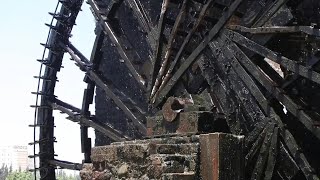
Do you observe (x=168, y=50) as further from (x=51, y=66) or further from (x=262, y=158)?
(x=51, y=66)

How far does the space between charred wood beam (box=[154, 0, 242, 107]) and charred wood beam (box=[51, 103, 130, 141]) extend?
266 cm

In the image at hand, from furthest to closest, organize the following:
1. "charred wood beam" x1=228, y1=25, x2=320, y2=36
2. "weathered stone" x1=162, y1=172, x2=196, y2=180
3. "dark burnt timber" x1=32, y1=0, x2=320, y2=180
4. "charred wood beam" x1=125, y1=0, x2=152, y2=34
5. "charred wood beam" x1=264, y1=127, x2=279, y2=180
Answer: "charred wood beam" x1=125, y1=0, x2=152, y2=34 < "charred wood beam" x1=264, y1=127, x2=279, y2=180 < "charred wood beam" x1=228, y1=25, x2=320, y2=36 < "dark burnt timber" x1=32, y1=0, x2=320, y2=180 < "weathered stone" x1=162, y1=172, x2=196, y2=180

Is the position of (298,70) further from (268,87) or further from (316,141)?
(316,141)

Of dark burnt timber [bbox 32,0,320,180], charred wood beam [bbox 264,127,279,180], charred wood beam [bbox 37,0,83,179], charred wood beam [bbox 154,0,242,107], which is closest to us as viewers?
dark burnt timber [bbox 32,0,320,180]

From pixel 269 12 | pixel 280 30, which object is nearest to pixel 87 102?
pixel 269 12

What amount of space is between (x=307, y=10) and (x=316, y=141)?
1.56 metres

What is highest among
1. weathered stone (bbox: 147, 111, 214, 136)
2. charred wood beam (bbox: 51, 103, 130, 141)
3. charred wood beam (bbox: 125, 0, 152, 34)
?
charred wood beam (bbox: 125, 0, 152, 34)

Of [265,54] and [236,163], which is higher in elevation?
[265,54]

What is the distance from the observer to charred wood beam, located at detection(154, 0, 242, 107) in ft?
18.6

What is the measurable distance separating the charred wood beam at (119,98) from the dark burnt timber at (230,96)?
1.34 meters

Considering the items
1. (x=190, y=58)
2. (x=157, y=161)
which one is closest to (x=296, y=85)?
(x=190, y=58)

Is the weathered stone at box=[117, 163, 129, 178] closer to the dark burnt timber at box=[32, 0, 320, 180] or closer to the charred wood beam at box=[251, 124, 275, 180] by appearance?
the dark burnt timber at box=[32, 0, 320, 180]

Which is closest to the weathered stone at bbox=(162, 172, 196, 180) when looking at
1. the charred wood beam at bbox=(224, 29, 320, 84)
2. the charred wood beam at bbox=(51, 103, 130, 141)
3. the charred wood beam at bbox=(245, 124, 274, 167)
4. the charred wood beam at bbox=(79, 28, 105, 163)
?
the charred wood beam at bbox=(245, 124, 274, 167)

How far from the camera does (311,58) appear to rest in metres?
5.06
